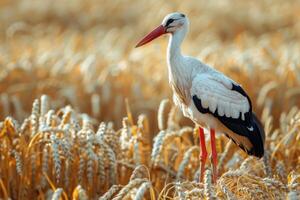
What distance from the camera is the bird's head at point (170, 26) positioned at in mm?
4191

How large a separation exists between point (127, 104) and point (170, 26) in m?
0.69

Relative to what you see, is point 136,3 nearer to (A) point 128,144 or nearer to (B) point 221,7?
(B) point 221,7

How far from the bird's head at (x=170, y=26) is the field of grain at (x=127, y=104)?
62 centimetres

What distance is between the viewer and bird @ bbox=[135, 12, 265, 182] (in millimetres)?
4066

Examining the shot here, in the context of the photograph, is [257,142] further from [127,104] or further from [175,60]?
[127,104]

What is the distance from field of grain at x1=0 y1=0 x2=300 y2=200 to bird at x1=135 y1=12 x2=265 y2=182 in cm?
21

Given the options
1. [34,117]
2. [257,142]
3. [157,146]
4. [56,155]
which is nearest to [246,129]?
[257,142]

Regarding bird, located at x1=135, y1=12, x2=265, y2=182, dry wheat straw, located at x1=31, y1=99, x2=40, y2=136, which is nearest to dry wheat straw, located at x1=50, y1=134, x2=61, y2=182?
dry wheat straw, located at x1=31, y1=99, x2=40, y2=136

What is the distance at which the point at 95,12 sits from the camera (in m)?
12.5

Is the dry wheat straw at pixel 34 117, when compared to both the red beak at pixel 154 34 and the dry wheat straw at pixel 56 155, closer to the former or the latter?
the dry wheat straw at pixel 56 155

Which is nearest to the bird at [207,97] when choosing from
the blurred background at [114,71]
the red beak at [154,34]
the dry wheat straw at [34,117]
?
the red beak at [154,34]

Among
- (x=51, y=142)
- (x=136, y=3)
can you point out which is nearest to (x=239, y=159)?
(x=51, y=142)

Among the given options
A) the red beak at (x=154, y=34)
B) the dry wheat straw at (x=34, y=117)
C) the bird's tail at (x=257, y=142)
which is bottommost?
the bird's tail at (x=257, y=142)

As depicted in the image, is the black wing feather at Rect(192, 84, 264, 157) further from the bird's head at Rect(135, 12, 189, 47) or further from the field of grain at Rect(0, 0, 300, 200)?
the bird's head at Rect(135, 12, 189, 47)
